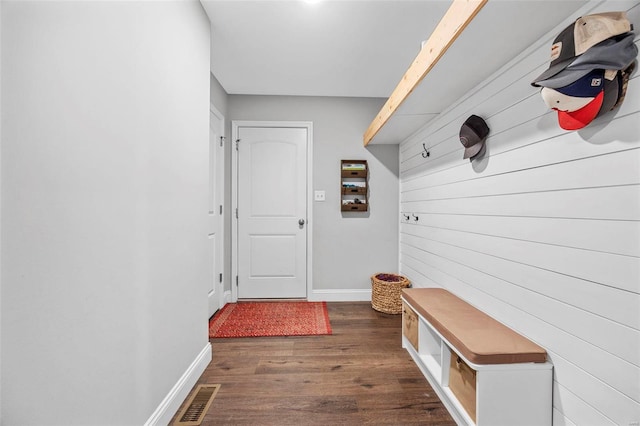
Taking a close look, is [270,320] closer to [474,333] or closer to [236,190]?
[236,190]

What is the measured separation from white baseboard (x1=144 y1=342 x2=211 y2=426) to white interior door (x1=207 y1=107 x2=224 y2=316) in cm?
99

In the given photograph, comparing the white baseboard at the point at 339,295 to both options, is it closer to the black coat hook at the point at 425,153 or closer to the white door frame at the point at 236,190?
the white door frame at the point at 236,190

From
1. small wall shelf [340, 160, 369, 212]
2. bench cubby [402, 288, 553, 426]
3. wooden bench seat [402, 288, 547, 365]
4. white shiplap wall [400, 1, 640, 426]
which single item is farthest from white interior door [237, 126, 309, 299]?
bench cubby [402, 288, 553, 426]

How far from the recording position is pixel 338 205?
3285mm

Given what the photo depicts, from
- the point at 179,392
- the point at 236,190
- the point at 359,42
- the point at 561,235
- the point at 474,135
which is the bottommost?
the point at 179,392

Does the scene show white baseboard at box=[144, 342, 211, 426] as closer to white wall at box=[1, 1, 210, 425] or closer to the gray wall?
white wall at box=[1, 1, 210, 425]

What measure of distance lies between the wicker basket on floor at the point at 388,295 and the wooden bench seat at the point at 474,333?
949 millimetres

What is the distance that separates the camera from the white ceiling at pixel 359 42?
3.89ft

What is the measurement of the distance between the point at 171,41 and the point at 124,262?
1.17m

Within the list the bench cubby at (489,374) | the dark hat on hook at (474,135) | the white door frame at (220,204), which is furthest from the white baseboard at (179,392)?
the dark hat on hook at (474,135)

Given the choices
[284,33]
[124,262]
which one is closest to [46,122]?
[124,262]

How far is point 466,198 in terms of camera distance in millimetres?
1824

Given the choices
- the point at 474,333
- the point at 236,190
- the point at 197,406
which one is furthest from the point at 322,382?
the point at 236,190

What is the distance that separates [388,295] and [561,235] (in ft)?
6.38
